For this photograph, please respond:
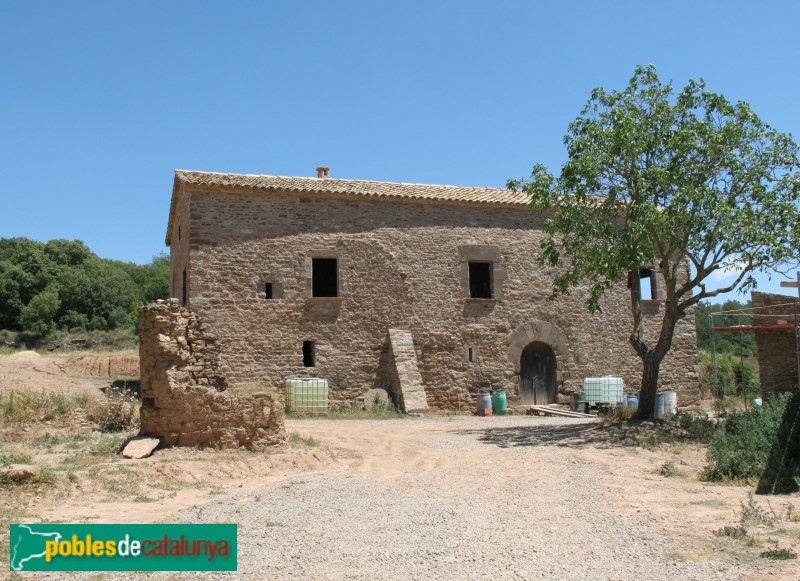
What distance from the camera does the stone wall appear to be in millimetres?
8703

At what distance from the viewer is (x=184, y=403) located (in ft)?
28.5

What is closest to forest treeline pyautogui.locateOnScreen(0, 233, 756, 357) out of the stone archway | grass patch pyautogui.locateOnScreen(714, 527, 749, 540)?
the stone archway

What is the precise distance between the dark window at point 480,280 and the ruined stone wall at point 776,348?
6.29 meters

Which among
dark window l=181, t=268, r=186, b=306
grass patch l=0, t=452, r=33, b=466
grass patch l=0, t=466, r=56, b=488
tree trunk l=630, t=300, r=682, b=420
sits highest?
dark window l=181, t=268, r=186, b=306

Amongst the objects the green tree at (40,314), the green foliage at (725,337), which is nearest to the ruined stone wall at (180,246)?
the green tree at (40,314)

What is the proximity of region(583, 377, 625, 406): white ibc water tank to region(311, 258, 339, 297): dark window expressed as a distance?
650cm

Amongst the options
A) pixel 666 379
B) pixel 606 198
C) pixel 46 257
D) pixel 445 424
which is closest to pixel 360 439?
pixel 445 424

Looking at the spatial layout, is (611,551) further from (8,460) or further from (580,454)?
(8,460)

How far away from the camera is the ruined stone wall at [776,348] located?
53.1 ft

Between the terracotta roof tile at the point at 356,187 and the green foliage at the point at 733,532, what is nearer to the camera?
the green foliage at the point at 733,532

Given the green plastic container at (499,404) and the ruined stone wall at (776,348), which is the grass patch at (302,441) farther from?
the ruined stone wall at (776,348)

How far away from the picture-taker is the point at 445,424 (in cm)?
1354

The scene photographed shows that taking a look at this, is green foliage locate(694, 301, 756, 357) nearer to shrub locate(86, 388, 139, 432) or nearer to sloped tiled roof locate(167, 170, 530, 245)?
sloped tiled roof locate(167, 170, 530, 245)

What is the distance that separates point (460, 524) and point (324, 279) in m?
11.3
